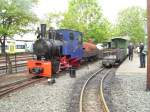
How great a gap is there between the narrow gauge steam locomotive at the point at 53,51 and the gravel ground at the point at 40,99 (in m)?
3.22

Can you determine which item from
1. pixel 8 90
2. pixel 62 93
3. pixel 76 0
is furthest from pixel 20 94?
pixel 76 0

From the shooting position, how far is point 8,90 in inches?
587

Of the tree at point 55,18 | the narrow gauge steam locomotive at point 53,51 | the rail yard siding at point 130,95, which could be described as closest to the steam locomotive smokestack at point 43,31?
the narrow gauge steam locomotive at point 53,51

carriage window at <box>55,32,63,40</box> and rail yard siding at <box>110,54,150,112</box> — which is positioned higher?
carriage window at <box>55,32,63,40</box>

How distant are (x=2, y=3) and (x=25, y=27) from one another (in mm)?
2923

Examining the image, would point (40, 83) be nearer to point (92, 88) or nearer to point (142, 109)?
point (92, 88)

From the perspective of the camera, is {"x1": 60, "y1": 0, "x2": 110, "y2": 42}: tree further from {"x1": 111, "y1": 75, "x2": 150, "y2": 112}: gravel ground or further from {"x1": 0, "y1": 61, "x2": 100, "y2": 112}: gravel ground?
{"x1": 0, "y1": 61, "x2": 100, "y2": 112}: gravel ground

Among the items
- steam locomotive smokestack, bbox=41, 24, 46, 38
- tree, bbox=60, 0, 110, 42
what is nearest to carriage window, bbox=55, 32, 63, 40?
steam locomotive smokestack, bbox=41, 24, 46, 38

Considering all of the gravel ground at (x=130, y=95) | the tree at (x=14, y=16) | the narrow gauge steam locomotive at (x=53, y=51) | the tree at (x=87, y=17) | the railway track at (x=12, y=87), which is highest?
the tree at (x=87, y=17)

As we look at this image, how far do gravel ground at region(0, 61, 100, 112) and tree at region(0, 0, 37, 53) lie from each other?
6.04 m

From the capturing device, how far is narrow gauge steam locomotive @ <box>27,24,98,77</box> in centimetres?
2058

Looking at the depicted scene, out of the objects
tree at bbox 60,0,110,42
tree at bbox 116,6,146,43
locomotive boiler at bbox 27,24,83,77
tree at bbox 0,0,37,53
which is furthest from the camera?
tree at bbox 116,6,146,43

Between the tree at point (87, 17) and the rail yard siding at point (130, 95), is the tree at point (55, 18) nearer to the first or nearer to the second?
the tree at point (87, 17)

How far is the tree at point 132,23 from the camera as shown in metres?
86.8
